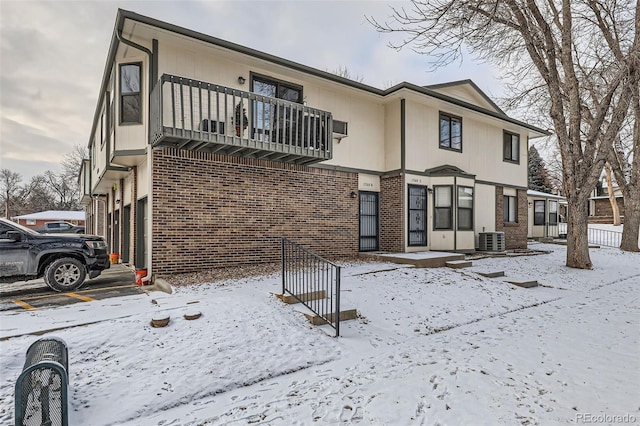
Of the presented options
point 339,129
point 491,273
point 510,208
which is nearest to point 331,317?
point 491,273

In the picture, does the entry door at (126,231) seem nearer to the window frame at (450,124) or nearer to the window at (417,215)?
the window at (417,215)

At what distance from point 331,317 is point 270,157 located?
4.96m

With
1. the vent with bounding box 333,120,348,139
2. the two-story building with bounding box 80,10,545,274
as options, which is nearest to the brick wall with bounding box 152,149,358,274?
the two-story building with bounding box 80,10,545,274

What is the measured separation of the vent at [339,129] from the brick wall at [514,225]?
25.3 ft

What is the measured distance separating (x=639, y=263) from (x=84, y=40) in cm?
1934

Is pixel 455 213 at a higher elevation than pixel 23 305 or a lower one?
higher

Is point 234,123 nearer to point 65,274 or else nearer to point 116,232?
point 65,274

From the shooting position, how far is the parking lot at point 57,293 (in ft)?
18.5

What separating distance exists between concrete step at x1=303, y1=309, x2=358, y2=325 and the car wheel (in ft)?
16.5

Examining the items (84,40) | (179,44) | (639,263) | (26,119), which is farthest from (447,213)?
(26,119)

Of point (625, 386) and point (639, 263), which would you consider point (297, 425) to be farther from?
point (639, 263)

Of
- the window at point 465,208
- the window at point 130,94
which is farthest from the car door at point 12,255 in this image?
the window at point 465,208

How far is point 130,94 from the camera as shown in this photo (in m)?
7.74

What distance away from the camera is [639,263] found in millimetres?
11570
